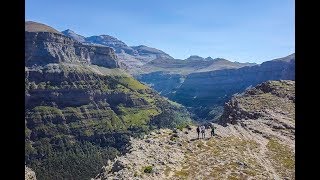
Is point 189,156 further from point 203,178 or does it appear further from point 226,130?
point 226,130

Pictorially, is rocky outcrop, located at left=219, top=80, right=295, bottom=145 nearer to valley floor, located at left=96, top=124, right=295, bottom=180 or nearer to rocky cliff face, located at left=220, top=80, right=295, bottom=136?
rocky cliff face, located at left=220, top=80, right=295, bottom=136

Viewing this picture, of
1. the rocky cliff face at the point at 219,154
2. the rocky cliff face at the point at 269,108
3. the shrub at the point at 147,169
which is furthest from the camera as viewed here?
the rocky cliff face at the point at 269,108

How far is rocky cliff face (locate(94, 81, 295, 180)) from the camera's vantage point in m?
62.6

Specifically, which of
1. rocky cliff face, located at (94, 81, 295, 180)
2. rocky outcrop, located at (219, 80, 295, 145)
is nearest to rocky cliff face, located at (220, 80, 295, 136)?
rocky outcrop, located at (219, 80, 295, 145)

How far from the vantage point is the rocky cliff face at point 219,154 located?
205ft

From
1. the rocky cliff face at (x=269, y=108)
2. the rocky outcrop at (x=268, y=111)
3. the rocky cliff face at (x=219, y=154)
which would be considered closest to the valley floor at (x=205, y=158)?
the rocky cliff face at (x=219, y=154)

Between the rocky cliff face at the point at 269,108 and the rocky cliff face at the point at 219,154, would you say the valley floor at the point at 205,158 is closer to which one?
the rocky cliff face at the point at 219,154

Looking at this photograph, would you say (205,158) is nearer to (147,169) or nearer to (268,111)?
(147,169)

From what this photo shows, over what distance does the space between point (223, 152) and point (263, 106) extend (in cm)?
4969
